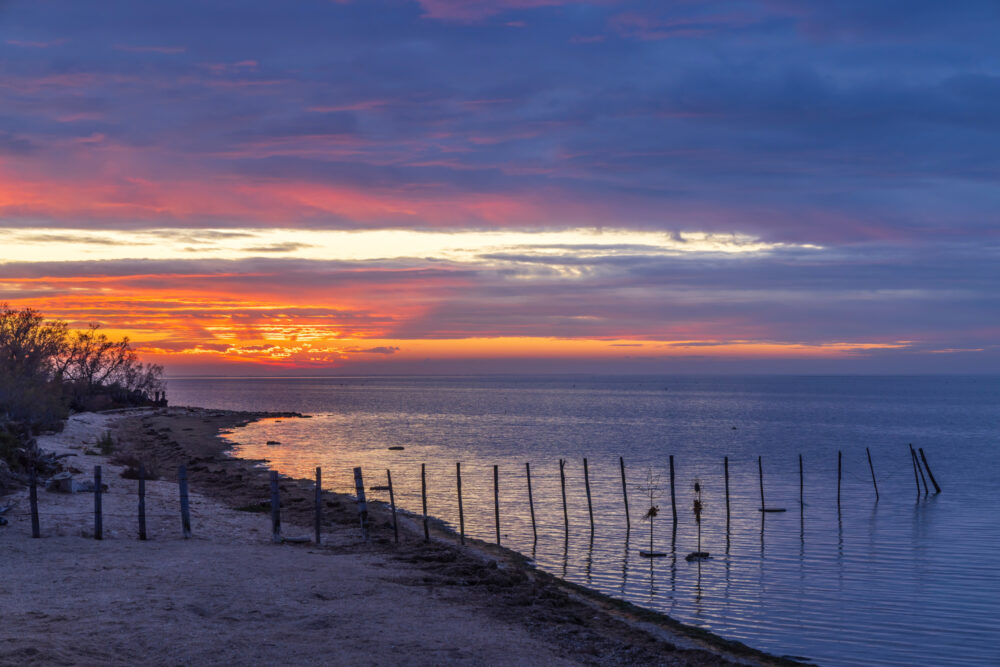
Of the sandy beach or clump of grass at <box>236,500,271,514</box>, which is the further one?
clump of grass at <box>236,500,271,514</box>

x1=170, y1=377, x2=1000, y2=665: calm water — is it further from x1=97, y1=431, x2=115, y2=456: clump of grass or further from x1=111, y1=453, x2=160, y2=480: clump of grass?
x1=97, y1=431, x2=115, y2=456: clump of grass

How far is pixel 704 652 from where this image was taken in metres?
16.2

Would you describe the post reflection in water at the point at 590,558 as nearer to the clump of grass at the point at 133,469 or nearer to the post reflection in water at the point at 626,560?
the post reflection in water at the point at 626,560

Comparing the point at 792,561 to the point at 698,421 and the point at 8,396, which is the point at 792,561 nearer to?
the point at 8,396

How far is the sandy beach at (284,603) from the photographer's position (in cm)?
1347

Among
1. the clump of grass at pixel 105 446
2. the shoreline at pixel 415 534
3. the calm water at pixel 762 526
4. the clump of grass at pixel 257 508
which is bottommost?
the calm water at pixel 762 526

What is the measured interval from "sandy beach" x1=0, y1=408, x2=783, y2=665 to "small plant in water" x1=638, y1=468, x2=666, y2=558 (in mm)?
4946

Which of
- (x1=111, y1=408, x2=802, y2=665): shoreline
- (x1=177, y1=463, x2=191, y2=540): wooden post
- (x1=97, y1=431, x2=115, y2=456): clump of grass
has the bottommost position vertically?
(x1=111, y1=408, x2=802, y2=665): shoreline

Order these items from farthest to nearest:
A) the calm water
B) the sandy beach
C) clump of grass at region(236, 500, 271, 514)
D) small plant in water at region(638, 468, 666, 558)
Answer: clump of grass at region(236, 500, 271, 514) < small plant in water at region(638, 468, 666, 558) < the calm water < the sandy beach

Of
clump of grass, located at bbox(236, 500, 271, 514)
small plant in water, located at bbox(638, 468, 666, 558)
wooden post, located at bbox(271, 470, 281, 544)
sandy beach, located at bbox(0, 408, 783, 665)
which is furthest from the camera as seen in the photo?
clump of grass, located at bbox(236, 500, 271, 514)

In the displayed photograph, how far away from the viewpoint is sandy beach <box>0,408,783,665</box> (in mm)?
13469

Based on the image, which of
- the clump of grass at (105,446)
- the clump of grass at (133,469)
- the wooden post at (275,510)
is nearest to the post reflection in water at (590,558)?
the wooden post at (275,510)

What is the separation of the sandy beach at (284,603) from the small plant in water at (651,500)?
4.95 meters

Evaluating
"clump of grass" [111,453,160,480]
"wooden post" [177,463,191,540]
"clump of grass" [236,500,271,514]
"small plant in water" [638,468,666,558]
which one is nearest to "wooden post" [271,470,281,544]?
"wooden post" [177,463,191,540]
